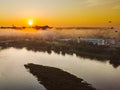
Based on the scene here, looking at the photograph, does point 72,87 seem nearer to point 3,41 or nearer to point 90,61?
point 90,61

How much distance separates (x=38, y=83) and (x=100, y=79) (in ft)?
22.9

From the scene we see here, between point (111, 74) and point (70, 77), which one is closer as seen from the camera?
point (70, 77)

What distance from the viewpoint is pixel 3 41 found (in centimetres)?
9175

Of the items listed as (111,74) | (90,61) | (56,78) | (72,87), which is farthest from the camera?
(90,61)

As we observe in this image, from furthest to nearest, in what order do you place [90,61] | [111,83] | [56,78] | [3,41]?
[3,41] → [90,61] → [56,78] → [111,83]

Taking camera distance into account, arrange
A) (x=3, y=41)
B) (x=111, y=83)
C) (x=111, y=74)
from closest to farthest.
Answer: (x=111, y=83)
(x=111, y=74)
(x=3, y=41)

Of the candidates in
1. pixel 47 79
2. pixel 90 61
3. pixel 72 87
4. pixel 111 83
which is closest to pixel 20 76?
pixel 47 79

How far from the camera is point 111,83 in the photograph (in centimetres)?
2434

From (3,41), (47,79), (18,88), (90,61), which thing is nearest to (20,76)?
(47,79)

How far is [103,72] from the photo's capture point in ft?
101

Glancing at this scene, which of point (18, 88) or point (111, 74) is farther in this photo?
point (111, 74)

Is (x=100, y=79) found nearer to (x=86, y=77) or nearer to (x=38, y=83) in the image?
(x=86, y=77)

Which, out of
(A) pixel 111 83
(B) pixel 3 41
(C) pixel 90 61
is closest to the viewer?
(A) pixel 111 83

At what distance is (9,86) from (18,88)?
4.09ft
